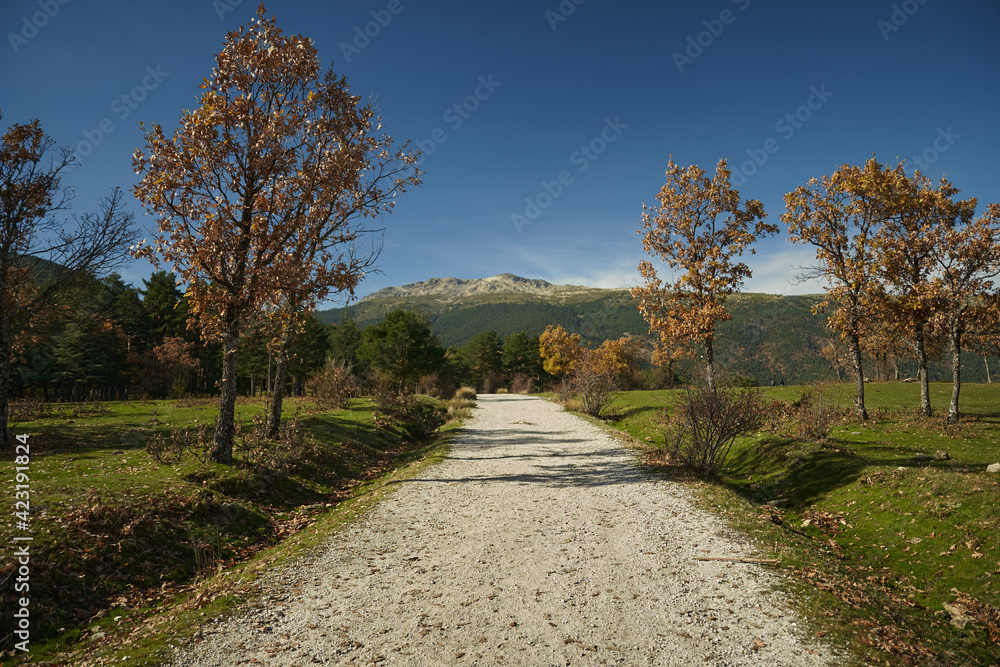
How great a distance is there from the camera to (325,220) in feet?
48.2

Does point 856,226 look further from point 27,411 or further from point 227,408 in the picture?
point 27,411

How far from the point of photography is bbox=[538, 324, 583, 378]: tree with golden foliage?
6812 cm

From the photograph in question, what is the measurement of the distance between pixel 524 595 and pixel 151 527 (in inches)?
247

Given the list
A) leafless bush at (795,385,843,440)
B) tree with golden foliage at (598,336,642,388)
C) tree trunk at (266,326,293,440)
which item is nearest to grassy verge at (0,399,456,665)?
tree trunk at (266,326,293,440)

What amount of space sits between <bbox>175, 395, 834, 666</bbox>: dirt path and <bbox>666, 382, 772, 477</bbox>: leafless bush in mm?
2205

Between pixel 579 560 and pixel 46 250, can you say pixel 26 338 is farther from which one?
pixel 579 560

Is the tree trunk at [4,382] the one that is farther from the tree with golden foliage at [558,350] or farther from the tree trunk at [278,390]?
the tree with golden foliage at [558,350]

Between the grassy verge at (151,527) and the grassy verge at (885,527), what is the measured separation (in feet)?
24.7

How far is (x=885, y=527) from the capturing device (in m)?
8.29

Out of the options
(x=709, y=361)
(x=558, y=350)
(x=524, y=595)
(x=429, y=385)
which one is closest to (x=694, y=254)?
(x=709, y=361)

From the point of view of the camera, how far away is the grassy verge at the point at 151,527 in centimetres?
518

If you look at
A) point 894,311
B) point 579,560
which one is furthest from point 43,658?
point 894,311

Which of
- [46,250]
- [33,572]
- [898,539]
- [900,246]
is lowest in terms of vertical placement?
[898,539]

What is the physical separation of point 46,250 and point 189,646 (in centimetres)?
1366
